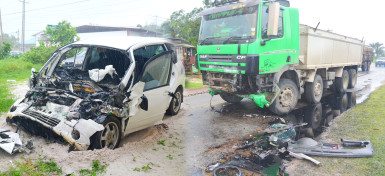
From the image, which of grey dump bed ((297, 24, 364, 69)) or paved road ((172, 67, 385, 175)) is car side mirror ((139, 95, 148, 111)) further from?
grey dump bed ((297, 24, 364, 69))

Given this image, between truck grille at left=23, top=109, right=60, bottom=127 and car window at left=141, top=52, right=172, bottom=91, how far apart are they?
5.10 feet

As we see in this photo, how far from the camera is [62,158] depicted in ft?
12.1

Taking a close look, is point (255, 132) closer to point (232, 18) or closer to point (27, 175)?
point (232, 18)

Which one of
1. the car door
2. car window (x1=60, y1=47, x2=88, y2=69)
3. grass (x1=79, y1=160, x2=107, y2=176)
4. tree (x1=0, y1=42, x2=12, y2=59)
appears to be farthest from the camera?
tree (x1=0, y1=42, x2=12, y2=59)

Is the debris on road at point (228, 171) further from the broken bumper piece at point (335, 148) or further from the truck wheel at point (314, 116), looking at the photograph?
the truck wheel at point (314, 116)

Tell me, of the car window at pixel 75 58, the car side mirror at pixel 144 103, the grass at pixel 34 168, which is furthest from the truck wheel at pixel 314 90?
the grass at pixel 34 168

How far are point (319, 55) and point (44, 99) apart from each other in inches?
316

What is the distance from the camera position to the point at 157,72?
5125 mm

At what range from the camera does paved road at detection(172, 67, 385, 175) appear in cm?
468

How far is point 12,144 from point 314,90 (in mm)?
8452

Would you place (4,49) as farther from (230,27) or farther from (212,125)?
(212,125)

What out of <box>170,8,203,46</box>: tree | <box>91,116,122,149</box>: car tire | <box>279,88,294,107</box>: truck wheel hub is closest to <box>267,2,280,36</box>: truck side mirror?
<box>279,88,294,107</box>: truck wheel hub

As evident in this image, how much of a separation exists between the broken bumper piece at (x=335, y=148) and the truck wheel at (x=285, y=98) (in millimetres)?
2207

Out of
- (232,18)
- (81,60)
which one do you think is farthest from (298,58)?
(81,60)
